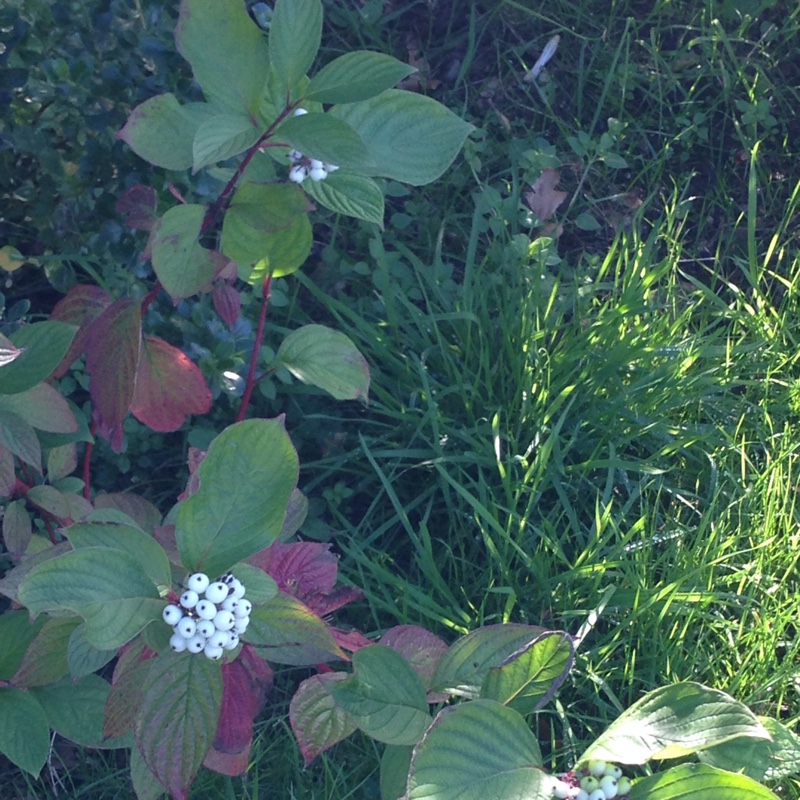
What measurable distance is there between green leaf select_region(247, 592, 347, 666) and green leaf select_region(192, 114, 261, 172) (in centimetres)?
43

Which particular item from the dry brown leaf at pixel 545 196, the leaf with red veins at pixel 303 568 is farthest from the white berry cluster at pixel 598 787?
the dry brown leaf at pixel 545 196

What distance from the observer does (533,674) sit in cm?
92

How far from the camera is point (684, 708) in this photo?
86cm

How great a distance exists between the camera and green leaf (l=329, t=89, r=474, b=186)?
3.25 feet

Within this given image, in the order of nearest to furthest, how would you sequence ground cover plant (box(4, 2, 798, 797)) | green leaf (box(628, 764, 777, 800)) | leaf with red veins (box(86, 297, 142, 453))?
green leaf (box(628, 764, 777, 800))
leaf with red veins (box(86, 297, 142, 453))
ground cover plant (box(4, 2, 798, 797))

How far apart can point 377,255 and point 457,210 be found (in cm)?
34

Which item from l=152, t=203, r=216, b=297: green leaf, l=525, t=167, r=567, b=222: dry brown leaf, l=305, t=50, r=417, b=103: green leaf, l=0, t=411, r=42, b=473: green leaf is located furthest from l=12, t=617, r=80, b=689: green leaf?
l=525, t=167, r=567, b=222: dry brown leaf

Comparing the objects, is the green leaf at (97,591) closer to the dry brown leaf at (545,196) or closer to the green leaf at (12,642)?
the green leaf at (12,642)

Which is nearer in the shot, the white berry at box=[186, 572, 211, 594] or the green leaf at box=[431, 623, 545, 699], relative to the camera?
the white berry at box=[186, 572, 211, 594]

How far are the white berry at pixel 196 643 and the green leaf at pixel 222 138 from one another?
42cm

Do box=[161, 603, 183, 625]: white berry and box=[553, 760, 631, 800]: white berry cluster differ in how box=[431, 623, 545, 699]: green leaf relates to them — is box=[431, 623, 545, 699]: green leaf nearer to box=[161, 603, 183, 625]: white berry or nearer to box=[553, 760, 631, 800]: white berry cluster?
box=[553, 760, 631, 800]: white berry cluster

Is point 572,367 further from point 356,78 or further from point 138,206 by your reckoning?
point 356,78

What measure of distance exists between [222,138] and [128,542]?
39 centimetres

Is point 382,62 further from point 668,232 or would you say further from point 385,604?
point 668,232
